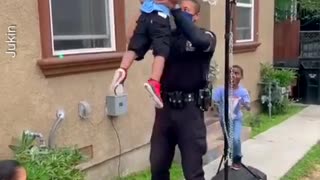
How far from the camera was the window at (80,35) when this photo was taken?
4359mm

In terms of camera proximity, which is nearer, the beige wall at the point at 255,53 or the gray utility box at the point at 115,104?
the gray utility box at the point at 115,104

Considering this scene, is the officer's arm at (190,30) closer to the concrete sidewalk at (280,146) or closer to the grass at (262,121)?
the concrete sidewalk at (280,146)

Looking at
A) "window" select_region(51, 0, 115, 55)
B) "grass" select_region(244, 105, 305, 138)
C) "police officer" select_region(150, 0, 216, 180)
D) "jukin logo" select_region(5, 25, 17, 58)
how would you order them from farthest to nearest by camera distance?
"grass" select_region(244, 105, 305, 138), "window" select_region(51, 0, 115, 55), "jukin logo" select_region(5, 25, 17, 58), "police officer" select_region(150, 0, 216, 180)

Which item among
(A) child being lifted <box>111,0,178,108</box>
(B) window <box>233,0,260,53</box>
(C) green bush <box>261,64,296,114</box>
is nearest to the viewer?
(A) child being lifted <box>111,0,178,108</box>

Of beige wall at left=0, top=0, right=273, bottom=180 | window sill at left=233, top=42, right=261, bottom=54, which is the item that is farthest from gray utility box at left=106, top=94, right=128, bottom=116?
window sill at left=233, top=42, right=261, bottom=54

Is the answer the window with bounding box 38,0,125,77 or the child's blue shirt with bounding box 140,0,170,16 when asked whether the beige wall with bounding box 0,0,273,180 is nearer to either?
the window with bounding box 38,0,125,77

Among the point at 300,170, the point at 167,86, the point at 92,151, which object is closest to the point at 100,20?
the point at 92,151

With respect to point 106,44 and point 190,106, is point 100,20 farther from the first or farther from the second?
point 190,106

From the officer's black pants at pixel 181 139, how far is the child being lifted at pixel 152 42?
437 millimetres

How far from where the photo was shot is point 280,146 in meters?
7.19

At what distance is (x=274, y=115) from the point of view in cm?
969

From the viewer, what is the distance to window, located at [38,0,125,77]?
172 inches

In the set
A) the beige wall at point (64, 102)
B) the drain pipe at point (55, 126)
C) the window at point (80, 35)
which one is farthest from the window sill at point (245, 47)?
the drain pipe at point (55, 126)

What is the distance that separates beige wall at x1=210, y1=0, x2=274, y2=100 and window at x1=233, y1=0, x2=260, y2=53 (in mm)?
168
